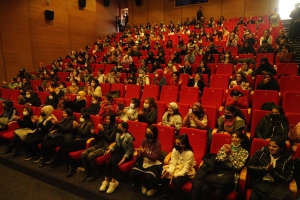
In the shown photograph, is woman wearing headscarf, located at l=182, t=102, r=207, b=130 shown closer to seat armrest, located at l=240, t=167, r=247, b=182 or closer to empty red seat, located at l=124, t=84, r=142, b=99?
seat armrest, located at l=240, t=167, r=247, b=182

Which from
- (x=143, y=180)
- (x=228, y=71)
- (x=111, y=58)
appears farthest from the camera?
(x=111, y=58)

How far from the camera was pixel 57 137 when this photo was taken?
10.0 feet

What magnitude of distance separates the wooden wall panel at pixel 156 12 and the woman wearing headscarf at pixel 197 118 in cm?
996

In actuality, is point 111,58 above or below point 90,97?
above

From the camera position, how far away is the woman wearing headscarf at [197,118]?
2695mm

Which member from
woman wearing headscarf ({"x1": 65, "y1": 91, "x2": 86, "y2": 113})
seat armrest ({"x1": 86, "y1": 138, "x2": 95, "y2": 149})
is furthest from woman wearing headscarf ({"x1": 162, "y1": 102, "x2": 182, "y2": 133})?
woman wearing headscarf ({"x1": 65, "y1": 91, "x2": 86, "y2": 113})

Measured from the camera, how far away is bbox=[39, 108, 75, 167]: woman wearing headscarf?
2.99 m

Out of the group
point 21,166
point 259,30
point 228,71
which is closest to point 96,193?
point 21,166

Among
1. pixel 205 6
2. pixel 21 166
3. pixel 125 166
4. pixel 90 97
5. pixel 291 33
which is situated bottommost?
pixel 21 166

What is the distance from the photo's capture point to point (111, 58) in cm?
668

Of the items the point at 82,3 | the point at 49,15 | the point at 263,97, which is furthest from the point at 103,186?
the point at 82,3

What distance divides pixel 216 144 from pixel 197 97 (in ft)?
4.77

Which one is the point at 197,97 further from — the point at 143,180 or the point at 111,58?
the point at 111,58

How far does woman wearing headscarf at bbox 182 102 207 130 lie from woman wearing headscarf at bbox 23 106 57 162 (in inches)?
81.1
